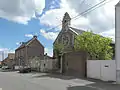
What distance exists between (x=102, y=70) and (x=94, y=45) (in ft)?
30.6

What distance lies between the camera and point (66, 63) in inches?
1384

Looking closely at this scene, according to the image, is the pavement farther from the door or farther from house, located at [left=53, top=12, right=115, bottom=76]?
house, located at [left=53, top=12, right=115, bottom=76]

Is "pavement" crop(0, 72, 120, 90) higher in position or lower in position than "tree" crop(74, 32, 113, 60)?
lower

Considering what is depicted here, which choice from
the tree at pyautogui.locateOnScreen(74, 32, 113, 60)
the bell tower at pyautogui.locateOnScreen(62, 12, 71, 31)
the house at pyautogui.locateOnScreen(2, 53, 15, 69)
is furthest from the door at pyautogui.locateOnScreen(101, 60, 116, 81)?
the house at pyautogui.locateOnScreen(2, 53, 15, 69)

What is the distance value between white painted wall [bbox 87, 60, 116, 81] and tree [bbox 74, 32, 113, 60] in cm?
510

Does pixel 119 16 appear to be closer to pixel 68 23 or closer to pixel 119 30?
pixel 119 30

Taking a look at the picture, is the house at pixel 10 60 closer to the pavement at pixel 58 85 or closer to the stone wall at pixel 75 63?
the stone wall at pixel 75 63

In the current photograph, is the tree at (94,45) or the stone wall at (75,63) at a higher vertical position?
the tree at (94,45)

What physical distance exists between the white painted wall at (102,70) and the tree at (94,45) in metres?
5.10

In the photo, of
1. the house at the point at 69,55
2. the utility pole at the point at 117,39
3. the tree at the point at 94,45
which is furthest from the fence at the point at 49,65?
the utility pole at the point at 117,39

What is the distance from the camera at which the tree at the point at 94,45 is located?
33.2m

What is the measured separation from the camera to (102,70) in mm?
24672

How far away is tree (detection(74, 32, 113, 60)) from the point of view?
109ft

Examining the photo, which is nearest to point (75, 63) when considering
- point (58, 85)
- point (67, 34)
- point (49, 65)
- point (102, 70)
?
point (102, 70)
